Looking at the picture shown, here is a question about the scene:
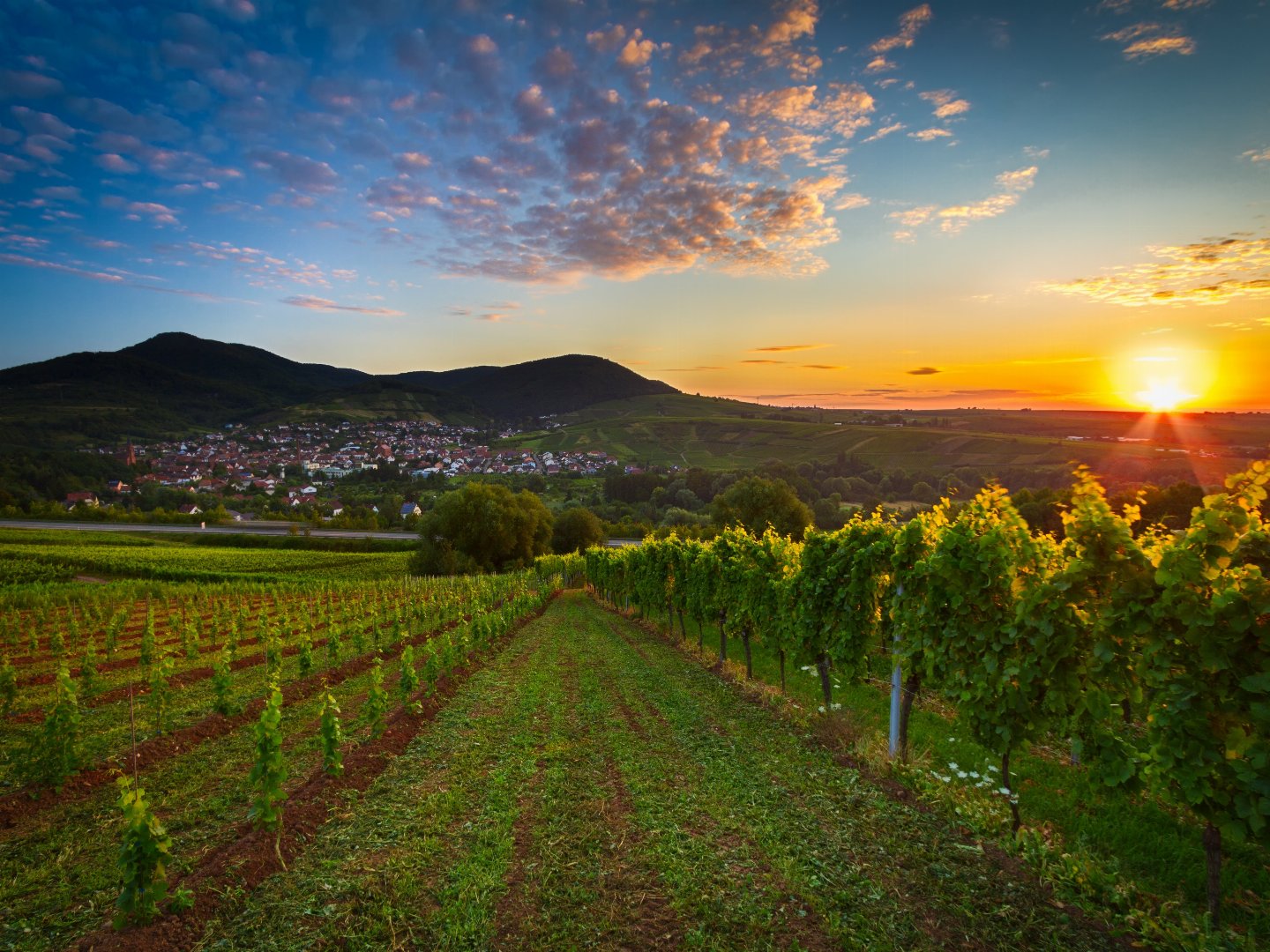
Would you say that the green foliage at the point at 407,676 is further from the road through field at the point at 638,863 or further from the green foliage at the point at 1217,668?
the green foliage at the point at 1217,668

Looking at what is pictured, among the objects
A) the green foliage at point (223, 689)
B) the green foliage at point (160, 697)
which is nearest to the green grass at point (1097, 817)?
the green foliage at point (223, 689)

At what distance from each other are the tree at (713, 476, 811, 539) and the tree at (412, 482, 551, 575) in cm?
2221

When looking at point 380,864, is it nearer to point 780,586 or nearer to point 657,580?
point 780,586

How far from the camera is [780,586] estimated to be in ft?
42.6

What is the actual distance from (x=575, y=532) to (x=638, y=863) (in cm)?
6786

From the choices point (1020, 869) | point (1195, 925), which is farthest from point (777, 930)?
point (1195, 925)

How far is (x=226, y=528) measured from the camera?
251 ft

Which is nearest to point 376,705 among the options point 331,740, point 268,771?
point 331,740

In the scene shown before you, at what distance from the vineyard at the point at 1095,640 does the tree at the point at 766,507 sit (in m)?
46.9

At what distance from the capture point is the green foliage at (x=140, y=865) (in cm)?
458

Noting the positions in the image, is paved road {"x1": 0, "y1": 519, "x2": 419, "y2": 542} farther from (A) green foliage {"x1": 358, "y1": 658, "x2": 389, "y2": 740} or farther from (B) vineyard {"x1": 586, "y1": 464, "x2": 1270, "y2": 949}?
(B) vineyard {"x1": 586, "y1": 464, "x2": 1270, "y2": 949}

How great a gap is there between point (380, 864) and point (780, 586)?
9.57 metres

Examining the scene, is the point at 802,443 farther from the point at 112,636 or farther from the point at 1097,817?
the point at 1097,817

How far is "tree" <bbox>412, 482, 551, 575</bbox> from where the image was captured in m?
55.7
